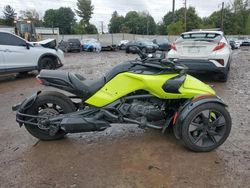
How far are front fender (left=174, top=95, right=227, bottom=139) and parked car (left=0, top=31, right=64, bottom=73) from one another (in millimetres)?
6704

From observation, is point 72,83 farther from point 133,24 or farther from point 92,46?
point 133,24

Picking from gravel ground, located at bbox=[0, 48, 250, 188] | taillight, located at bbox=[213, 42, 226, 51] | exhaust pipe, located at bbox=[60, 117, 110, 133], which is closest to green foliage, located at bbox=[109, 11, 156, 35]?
taillight, located at bbox=[213, 42, 226, 51]

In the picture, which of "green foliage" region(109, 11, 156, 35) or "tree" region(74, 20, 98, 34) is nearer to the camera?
"tree" region(74, 20, 98, 34)

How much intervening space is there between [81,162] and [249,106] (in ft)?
12.2

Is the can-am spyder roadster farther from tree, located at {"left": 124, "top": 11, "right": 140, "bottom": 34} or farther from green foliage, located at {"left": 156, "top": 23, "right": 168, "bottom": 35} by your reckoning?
green foliage, located at {"left": 156, "top": 23, "right": 168, "bottom": 35}

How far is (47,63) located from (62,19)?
7387 cm

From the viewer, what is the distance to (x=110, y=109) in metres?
3.45

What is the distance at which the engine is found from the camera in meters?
3.42

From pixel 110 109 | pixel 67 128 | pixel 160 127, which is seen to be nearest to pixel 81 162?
pixel 67 128

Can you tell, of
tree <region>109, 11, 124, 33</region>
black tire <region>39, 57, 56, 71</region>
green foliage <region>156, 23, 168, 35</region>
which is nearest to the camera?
black tire <region>39, 57, 56, 71</region>

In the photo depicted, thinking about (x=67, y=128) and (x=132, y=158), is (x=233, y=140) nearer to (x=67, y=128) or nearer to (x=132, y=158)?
(x=132, y=158)

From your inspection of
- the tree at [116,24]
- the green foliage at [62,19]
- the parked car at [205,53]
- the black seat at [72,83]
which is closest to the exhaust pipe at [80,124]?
the black seat at [72,83]

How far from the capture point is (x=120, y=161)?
327 cm

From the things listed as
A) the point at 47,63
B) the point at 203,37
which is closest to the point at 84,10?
the point at 47,63
